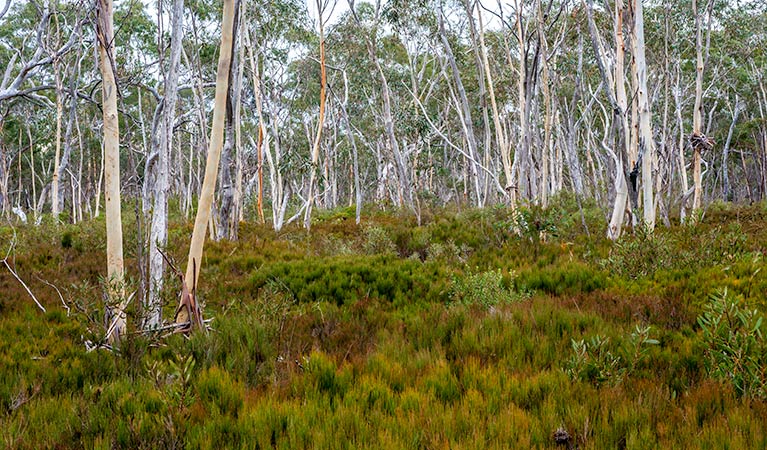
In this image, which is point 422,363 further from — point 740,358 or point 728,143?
point 728,143

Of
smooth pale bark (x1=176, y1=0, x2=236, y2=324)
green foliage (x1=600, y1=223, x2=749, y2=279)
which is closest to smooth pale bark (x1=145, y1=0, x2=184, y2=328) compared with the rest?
smooth pale bark (x1=176, y1=0, x2=236, y2=324)

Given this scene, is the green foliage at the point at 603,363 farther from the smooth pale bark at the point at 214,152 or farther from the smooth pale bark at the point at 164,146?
the smooth pale bark at the point at 164,146

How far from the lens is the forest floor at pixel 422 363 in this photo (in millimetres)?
2398

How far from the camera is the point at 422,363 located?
3355 millimetres

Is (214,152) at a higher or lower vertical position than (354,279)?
higher

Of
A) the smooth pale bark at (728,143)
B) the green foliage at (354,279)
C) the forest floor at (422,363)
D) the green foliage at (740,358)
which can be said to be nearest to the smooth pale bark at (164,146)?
the forest floor at (422,363)

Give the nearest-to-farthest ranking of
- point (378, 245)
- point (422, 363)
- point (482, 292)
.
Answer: point (422, 363), point (482, 292), point (378, 245)

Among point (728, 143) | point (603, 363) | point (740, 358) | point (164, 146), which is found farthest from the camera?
point (728, 143)

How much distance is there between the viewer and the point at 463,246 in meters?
8.77

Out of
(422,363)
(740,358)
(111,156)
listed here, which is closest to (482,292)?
(422,363)

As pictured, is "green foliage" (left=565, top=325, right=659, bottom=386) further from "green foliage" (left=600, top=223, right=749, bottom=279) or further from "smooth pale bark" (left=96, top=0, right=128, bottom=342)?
"smooth pale bark" (left=96, top=0, right=128, bottom=342)

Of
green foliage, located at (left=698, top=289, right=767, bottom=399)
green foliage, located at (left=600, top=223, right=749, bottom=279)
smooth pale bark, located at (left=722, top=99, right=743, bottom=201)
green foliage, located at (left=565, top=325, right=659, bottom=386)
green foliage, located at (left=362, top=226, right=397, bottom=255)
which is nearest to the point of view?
green foliage, located at (left=698, top=289, right=767, bottom=399)

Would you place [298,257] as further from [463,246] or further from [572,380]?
[572,380]

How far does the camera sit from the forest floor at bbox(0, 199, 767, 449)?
2.40 metres
